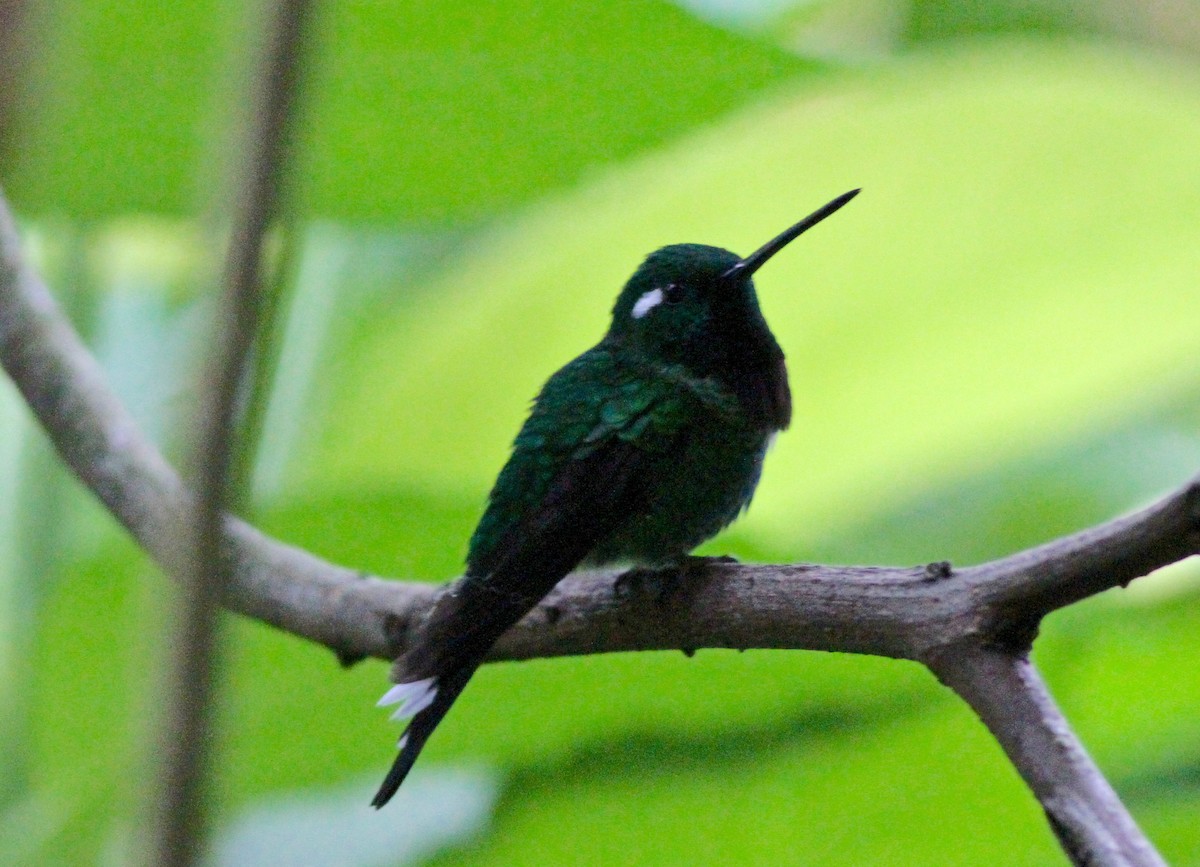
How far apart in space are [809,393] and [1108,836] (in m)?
0.97

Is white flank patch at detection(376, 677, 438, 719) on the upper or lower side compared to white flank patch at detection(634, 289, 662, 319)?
lower

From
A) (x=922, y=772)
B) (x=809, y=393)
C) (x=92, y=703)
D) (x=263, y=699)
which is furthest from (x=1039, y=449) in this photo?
(x=92, y=703)

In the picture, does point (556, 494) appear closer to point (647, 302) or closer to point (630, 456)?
point (630, 456)

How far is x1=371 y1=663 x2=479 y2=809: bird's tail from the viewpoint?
2.73 feet

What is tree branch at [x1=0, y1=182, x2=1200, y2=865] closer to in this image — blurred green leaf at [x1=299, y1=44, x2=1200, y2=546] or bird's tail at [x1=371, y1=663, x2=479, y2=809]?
bird's tail at [x1=371, y1=663, x2=479, y2=809]

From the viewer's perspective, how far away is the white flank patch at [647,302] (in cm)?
122

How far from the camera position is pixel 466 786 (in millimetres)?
1104

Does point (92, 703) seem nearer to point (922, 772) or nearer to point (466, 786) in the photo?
point (466, 786)

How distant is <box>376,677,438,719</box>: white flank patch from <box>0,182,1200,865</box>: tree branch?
0.21 feet

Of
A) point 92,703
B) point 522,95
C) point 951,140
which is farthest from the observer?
point 951,140

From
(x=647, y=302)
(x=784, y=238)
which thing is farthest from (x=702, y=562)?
(x=647, y=302)

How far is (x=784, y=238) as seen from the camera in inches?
39.7

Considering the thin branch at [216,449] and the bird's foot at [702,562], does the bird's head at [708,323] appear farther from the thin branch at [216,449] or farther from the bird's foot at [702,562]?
the thin branch at [216,449]

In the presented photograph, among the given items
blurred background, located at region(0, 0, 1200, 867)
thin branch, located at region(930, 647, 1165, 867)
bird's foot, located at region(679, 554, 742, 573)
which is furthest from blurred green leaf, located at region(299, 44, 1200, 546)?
thin branch, located at region(930, 647, 1165, 867)
